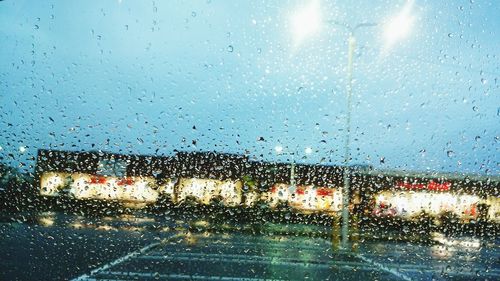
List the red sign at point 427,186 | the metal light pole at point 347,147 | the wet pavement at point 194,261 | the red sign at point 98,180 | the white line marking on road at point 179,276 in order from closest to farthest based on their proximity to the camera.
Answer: the white line marking on road at point 179,276 < the wet pavement at point 194,261 < the metal light pole at point 347,147 < the red sign at point 427,186 < the red sign at point 98,180

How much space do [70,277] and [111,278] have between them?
50cm

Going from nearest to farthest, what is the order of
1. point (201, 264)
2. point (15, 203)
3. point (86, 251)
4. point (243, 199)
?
point (201, 264) < point (86, 251) < point (15, 203) < point (243, 199)

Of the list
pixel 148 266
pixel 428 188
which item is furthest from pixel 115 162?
pixel 148 266

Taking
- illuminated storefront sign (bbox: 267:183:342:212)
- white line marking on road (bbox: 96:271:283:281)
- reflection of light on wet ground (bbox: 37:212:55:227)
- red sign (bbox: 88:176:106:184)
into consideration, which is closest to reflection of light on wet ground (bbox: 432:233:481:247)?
illuminated storefront sign (bbox: 267:183:342:212)

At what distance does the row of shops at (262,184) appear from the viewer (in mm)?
22109

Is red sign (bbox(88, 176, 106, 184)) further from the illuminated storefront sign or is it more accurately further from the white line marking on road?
the white line marking on road

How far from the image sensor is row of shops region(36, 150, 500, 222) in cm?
2211

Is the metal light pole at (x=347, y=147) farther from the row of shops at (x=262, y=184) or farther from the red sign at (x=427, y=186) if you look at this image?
the red sign at (x=427, y=186)

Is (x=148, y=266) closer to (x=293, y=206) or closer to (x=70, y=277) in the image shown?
(x=70, y=277)

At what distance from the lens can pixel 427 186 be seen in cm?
2406

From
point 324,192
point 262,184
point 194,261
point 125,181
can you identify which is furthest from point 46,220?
point 324,192

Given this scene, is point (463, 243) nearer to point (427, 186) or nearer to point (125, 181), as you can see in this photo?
point (427, 186)

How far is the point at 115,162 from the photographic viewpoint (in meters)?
24.7

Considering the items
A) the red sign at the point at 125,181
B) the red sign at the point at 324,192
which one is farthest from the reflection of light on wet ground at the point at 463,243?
the red sign at the point at 125,181
